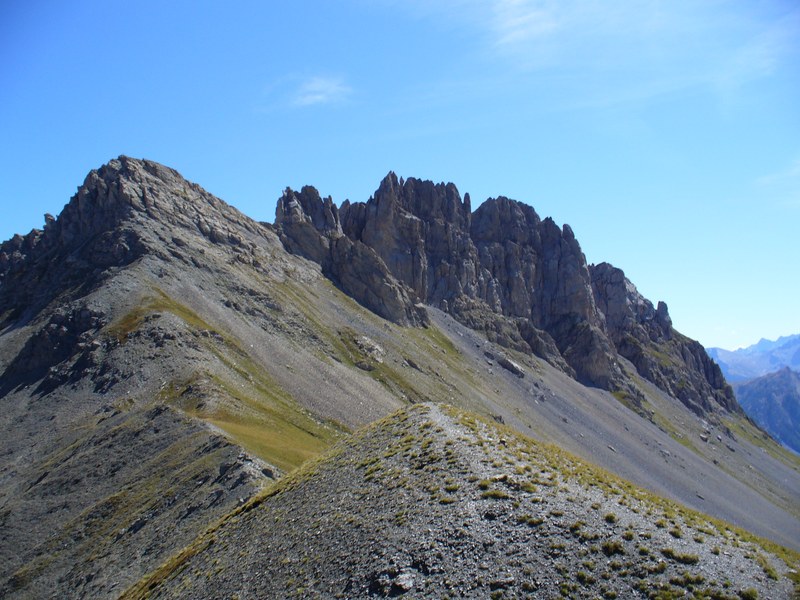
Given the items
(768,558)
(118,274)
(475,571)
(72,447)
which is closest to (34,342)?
(118,274)

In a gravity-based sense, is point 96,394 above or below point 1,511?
above

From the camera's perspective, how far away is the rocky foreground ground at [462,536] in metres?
19.3

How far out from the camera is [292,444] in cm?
6206

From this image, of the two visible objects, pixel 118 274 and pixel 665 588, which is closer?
pixel 665 588

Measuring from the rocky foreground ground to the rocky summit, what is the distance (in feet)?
0.36

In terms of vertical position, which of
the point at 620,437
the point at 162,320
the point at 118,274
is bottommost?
the point at 620,437

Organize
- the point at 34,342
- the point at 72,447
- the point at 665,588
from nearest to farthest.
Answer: the point at 665,588 → the point at 72,447 → the point at 34,342

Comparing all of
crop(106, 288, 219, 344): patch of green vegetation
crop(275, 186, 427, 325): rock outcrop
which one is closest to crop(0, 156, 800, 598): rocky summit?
crop(106, 288, 219, 344): patch of green vegetation

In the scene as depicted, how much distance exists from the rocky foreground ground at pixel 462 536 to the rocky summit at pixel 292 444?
110mm

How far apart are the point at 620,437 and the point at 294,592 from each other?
153 m

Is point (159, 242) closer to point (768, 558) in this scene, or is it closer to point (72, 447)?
point (72, 447)

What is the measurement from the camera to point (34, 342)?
9506 centimetres

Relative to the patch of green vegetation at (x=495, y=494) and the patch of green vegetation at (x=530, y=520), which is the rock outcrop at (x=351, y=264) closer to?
the patch of green vegetation at (x=495, y=494)

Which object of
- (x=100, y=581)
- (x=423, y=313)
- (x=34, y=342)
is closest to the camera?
(x=100, y=581)
